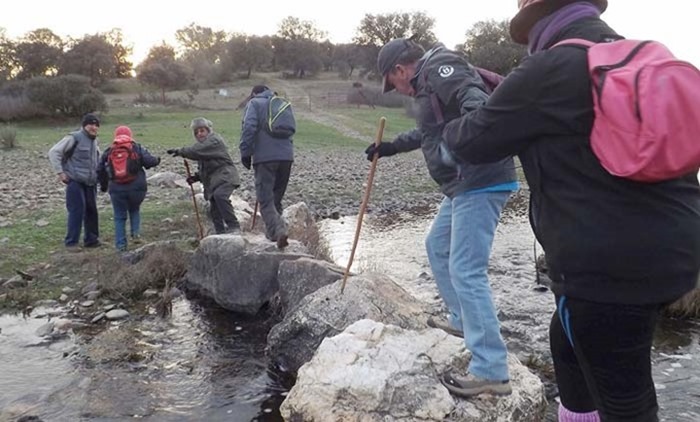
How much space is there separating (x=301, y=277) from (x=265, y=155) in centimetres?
211

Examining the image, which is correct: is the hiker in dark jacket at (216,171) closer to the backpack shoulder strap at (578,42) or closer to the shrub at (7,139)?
the backpack shoulder strap at (578,42)

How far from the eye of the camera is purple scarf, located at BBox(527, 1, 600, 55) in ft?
8.43

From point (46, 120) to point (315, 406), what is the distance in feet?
115

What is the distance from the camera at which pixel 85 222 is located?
1048 cm

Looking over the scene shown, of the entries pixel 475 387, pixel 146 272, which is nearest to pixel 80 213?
pixel 146 272

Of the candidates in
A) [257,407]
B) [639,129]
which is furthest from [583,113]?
[257,407]

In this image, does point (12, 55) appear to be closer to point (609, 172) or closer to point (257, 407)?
point (257, 407)

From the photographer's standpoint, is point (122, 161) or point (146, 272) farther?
point (122, 161)

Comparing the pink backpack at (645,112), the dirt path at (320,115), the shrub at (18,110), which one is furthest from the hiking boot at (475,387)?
the shrub at (18,110)

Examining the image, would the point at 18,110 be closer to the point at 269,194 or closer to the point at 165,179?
the point at 165,179

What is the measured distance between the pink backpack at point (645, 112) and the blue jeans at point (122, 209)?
361 inches

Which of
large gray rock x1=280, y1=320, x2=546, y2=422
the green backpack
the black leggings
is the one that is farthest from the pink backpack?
the green backpack

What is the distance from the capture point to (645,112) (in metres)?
2.11

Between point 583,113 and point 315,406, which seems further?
point 315,406
